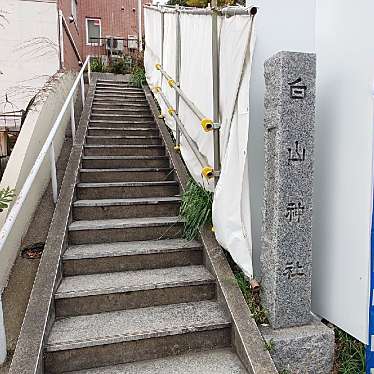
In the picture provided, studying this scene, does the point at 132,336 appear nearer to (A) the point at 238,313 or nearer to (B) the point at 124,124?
(A) the point at 238,313

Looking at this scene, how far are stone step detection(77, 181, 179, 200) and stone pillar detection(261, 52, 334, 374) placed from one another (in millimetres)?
1779

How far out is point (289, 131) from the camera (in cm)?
248

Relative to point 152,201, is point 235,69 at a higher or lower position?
higher

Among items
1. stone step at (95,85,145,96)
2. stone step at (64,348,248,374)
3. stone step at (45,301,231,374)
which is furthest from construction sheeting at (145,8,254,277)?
stone step at (95,85,145,96)

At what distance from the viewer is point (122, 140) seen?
17.3 feet

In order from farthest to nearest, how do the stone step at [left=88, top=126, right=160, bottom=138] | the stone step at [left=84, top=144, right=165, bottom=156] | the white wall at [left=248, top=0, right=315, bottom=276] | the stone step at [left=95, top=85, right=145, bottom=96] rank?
the stone step at [left=95, top=85, right=145, bottom=96]
the stone step at [left=88, top=126, right=160, bottom=138]
the stone step at [left=84, top=144, right=165, bottom=156]
the white wall at [left=248, top=0, right=315, bottom=276]

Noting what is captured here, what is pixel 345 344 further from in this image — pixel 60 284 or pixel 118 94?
pixel 118 94

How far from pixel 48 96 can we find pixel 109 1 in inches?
473

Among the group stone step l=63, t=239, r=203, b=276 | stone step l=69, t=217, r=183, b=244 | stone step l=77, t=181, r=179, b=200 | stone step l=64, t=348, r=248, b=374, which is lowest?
stone step l=64, t=348, r=248, b=374

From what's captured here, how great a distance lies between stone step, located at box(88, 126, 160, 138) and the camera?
17.8 feet

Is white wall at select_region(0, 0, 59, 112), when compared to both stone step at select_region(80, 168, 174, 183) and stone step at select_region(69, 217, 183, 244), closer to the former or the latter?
stone step at select_region(80, 168, 174, 183)

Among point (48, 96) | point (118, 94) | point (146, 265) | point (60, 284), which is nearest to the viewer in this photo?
point (60, 284)

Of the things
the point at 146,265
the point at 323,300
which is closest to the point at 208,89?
the point at 146,265

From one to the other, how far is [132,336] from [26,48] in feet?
19.8
